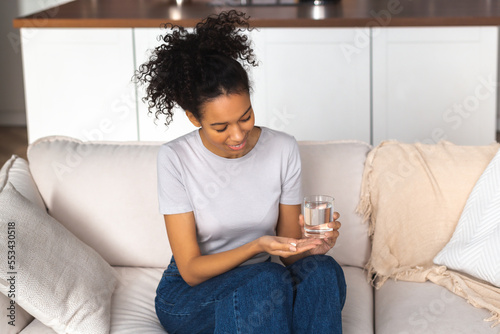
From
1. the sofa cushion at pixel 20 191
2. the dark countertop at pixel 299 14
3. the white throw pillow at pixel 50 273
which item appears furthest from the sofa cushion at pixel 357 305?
the dark countertop at pixel 299 14

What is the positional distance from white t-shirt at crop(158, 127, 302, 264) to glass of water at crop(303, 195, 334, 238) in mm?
212

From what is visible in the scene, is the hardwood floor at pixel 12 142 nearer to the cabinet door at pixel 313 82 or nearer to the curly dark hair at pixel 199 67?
the cabinet door at pixel 313 82

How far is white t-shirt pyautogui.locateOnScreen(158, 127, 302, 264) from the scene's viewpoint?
1661mm

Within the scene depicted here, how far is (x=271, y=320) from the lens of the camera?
4.71ft

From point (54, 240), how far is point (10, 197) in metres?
0.17

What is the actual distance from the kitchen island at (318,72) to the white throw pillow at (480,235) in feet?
4.45

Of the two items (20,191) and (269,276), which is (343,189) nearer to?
(269,276)

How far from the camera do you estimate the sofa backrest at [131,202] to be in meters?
1.98

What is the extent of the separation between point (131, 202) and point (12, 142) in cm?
290

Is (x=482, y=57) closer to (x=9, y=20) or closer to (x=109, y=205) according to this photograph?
(x=109, y=205)

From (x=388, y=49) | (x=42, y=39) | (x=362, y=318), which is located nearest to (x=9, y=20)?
(x=42, y=39)

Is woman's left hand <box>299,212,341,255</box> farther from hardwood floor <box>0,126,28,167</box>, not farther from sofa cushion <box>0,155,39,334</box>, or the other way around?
hardwood floor <box>0,126,28,167</box>

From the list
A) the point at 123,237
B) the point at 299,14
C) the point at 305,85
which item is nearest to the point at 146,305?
the point at 123,237

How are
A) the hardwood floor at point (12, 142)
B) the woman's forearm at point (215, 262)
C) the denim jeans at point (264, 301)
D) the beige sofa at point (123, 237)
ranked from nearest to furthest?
the denim jeans at point (264, 301), the woman's forearm at point (215, 262), the beige sofa at point (123, 237), the hardwood floor at point (12, 142)
